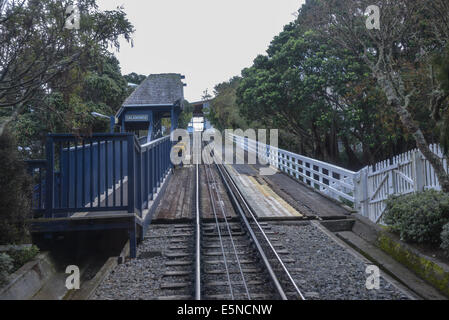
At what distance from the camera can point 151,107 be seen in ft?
60.1

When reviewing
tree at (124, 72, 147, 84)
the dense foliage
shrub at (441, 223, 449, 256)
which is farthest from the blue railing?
tree at (124, 72, 147, 84)

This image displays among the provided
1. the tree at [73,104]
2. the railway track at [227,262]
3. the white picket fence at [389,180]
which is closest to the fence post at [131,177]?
the tree at [73,104]

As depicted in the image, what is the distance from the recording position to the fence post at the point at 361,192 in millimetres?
10211

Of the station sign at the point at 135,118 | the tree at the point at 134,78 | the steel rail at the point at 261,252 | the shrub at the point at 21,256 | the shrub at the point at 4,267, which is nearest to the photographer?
the shrub at the point at 4,267

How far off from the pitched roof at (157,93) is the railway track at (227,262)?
9.98 meters

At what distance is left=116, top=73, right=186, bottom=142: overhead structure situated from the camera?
18127mm

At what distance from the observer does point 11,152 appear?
564 centimetres

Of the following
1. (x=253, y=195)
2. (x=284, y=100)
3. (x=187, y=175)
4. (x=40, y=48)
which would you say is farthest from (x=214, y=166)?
(x=40, y=48)

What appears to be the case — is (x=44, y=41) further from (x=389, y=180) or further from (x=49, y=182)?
(x=389, y=180)

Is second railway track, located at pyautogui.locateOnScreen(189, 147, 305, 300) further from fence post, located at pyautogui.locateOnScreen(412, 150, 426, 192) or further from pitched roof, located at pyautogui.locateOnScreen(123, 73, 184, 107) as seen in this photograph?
pitched roof, located at pyautogui.locateOnScreen(123, 73, 184, 107)

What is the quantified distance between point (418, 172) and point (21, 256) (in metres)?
7.52

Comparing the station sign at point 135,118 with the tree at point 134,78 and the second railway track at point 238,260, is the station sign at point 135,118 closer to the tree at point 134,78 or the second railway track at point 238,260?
the second railway track at point 238,260

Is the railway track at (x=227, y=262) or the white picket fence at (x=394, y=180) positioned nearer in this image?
the railway track at (x=227, y=262)

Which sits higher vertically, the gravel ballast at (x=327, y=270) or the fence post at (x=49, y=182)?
the fence post at (x=49, y=182)
